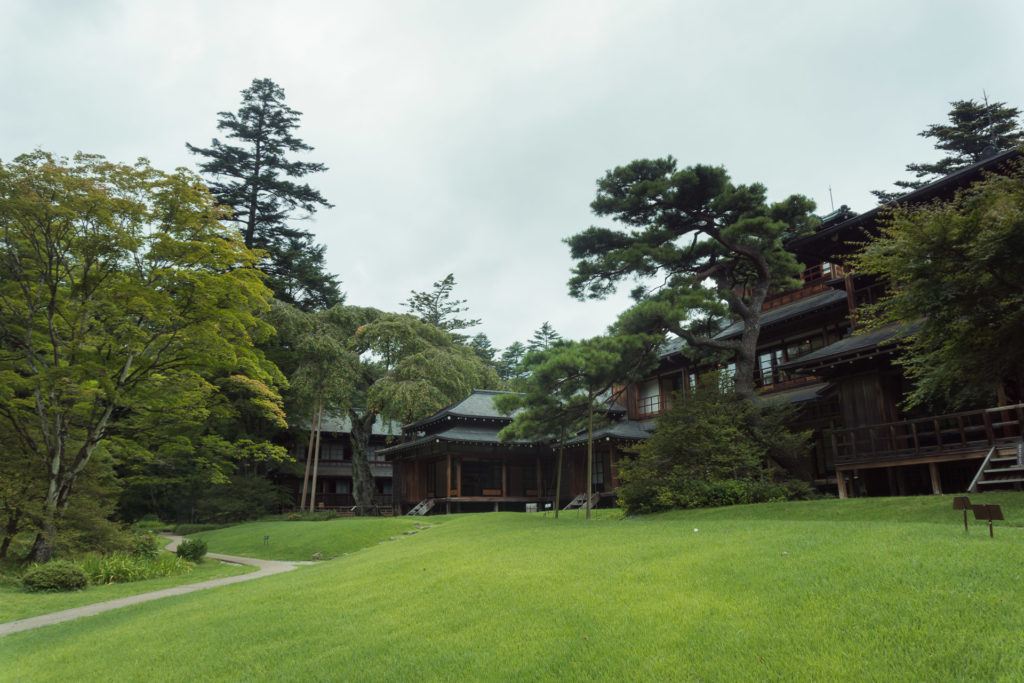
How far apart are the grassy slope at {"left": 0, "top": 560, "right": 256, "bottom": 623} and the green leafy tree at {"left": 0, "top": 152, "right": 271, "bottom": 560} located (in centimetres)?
283

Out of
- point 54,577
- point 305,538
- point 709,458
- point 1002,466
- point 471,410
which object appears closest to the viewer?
point 1002,466

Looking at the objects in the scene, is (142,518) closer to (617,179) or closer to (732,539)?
(617,179)

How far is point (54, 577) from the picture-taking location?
Answer: 14555mm

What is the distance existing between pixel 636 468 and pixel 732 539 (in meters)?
7.58

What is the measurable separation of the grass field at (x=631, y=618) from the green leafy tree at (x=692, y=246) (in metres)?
8.15

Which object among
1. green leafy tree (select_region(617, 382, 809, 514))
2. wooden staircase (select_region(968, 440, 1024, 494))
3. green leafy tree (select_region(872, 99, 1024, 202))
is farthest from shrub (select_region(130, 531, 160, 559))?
green leafy tree (select_region(872, 99, 1024, 202))

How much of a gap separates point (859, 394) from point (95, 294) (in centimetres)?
2055

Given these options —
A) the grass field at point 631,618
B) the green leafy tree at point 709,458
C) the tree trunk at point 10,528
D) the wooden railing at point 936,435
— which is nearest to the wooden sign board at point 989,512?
the grass field at point 631,618

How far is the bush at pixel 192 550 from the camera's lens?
1919 cm

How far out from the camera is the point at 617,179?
19281 mm

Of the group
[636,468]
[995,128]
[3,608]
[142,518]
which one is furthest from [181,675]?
[995,128]

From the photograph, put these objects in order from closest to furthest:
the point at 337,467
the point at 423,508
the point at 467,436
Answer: the point at 467,436 → the point at 423,508 → the point at 337,467

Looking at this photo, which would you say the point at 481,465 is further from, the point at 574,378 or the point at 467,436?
the point at 574,378

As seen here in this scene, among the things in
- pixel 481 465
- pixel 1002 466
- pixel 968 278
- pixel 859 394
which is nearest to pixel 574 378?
pixel 859 394
